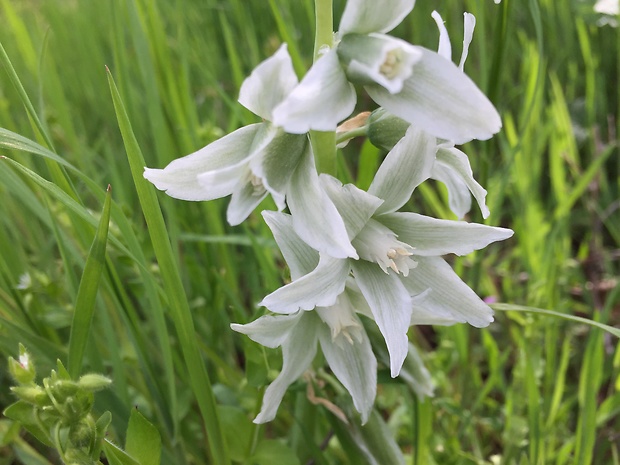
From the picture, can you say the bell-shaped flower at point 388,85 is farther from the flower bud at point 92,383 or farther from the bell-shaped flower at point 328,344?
the flower bud at point 92,383

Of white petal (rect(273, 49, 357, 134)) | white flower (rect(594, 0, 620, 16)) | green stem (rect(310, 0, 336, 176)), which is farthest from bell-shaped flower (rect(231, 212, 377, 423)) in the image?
white flower (rect(594, 0, 620, 16))

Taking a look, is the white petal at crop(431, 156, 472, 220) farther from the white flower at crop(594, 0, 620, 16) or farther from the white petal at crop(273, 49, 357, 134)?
the white flower at crop(594, 0, 620, 16)

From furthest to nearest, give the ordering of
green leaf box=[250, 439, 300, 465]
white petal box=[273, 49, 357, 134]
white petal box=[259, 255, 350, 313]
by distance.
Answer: green leaf box=[250, 439, 300, 465]
white petal box=[259, 255, 350, 313]
white petal box=[273, 49, 357, 134]

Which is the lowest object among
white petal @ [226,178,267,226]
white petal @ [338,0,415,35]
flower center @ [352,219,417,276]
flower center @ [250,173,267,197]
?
flower center @ [352,219,417,276]

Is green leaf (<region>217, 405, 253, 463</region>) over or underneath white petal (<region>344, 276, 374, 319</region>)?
underneath

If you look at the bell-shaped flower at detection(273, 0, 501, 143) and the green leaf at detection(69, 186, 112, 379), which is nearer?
the bell-shaped flower at detection(273, 0, 501, 143)

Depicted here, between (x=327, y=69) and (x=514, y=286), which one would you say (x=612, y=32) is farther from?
(x=327, y=69)

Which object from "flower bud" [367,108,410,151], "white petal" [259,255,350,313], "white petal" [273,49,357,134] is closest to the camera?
"white petal" [273,49,357,134]

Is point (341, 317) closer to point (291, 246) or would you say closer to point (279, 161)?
point (291, 246)
